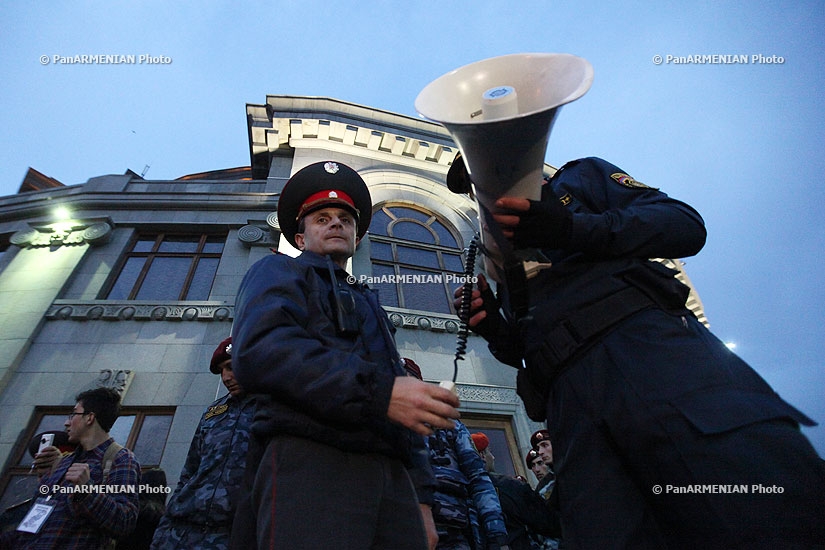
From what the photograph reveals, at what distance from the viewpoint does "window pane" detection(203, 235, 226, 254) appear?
9156 mm

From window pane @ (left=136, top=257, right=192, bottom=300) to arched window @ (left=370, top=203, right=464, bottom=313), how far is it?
13.2 feet

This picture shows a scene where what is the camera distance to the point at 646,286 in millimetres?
1620

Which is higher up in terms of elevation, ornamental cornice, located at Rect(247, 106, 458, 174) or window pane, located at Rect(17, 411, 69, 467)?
ornamental cornice, located at Rect(247, 106, 458, 174)

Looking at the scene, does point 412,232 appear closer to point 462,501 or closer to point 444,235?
point 444,235

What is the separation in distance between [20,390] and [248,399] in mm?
5729

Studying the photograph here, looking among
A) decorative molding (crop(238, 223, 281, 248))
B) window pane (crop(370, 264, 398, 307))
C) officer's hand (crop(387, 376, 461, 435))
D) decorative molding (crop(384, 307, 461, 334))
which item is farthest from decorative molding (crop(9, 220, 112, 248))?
officer's hand (crop(387, 376, 461, 435))

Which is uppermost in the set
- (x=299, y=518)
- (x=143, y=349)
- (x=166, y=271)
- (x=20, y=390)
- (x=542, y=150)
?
(x=166, y=271)

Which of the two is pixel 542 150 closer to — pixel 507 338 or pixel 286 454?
pixel 507 338

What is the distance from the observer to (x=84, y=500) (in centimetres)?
314

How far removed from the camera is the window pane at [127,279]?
26.7 ft

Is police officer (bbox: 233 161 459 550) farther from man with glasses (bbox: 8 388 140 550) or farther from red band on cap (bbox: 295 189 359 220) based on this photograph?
man with glasses (bbox: 8 388 140 550)

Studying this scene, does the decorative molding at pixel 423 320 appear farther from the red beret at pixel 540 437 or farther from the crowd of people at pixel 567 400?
the crowd of people at pixel 567 400

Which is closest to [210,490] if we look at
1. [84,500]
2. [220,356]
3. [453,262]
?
[84,500]

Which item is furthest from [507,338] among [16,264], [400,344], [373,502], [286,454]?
[16,264]
